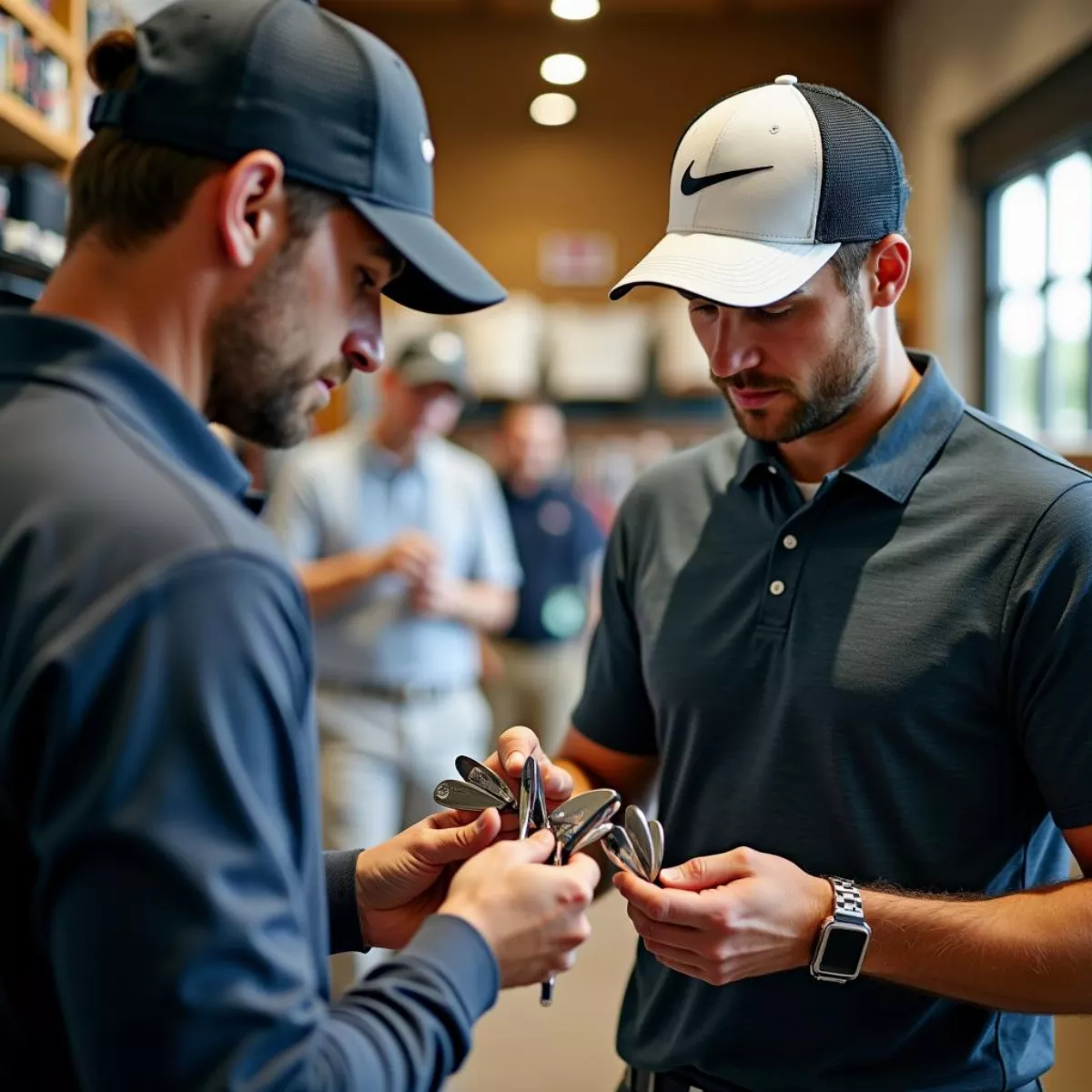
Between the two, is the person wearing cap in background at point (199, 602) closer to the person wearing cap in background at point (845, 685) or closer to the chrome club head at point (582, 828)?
the chrome club head at point (582, 828)

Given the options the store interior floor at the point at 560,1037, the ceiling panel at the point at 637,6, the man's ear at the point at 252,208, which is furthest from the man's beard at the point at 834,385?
the ceiling panel at the point at 637,6

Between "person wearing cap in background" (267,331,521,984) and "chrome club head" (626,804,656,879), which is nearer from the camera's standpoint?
"chrome club head" (626,804,656,879)

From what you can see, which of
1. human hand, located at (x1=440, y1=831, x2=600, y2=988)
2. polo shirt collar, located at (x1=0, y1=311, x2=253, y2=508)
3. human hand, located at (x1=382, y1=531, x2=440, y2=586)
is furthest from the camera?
human hand, located at (x1=382, y1=531, x2=440, y2=586)

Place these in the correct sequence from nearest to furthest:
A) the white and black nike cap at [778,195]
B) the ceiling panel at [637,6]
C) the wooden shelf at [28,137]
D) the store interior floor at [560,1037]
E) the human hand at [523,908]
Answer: the human hand at [523,908] → the white and black nike cap at [778,195] → the wooden shelf at [28,137] → the store interior floor at [560,1037] → the ceiling panel at [637,6]

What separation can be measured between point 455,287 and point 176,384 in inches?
9.6

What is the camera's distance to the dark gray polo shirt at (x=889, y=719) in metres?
1.24

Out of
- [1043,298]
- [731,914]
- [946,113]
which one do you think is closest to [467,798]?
[731,914]

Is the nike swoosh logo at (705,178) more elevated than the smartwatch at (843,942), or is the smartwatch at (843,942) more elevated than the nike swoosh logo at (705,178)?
the nike swoosh logo at (705,178)

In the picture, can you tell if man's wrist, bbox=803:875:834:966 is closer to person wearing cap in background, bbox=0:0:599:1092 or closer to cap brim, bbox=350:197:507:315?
person wearing cap in background, bbox=0:0:599:1092

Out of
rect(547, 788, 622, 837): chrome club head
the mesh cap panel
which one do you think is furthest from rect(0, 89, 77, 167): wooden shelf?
rect(547, 788, 622, 837): chrome club head

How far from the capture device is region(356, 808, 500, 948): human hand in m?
1.19

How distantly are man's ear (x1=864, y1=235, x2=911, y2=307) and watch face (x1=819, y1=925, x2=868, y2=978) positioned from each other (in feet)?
2.33

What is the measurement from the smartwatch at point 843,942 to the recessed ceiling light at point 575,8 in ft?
20.1

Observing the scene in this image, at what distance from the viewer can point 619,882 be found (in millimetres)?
1168
